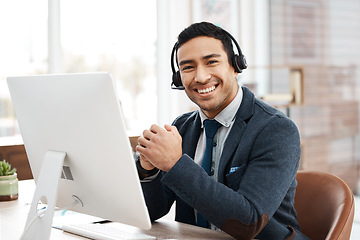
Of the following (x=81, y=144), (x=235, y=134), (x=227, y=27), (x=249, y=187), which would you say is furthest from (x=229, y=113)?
(x=227, y=27)

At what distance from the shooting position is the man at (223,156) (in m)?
1.30

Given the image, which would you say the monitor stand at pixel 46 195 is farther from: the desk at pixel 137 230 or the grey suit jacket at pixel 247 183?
the grey suit jacket at pixel 247 183

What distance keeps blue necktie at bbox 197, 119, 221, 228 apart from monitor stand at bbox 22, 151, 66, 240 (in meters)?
0.52

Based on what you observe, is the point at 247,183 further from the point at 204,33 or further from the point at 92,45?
the point at 92,45

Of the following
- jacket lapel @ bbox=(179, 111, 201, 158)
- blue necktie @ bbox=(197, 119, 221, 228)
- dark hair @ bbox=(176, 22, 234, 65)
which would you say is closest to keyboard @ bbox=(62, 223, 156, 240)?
blue necktie @ bbox=(197, 119, 221, 228)

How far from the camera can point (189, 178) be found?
1.28 metres

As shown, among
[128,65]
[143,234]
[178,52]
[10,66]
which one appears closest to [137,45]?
[128,65]

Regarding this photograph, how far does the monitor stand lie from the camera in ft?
4.02

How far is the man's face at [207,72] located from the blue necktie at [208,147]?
1.8 inches

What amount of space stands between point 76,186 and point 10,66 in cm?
274

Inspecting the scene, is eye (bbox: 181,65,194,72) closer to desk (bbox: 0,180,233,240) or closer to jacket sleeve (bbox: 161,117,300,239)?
jacket sleeve (bbox: 161,117,300,239)

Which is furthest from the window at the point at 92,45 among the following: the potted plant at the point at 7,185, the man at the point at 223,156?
the man at the point at 223,156

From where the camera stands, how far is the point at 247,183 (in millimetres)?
1353

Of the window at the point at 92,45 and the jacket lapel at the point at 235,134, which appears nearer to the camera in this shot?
→ the jacket lapel at the point at 235,134
